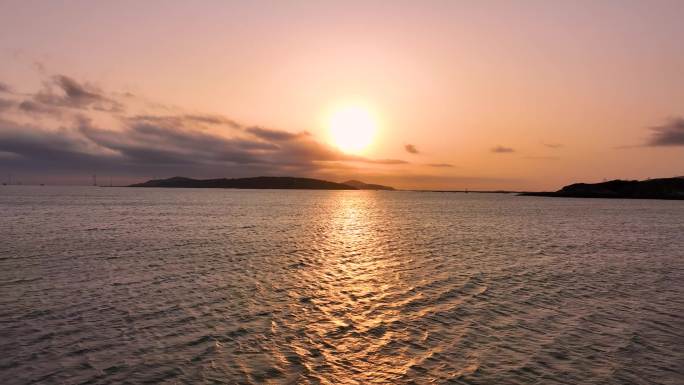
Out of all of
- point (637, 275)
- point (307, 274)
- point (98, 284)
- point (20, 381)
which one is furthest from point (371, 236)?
point (20, 381)

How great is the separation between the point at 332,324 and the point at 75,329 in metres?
12.6

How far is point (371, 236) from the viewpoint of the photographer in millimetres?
71688

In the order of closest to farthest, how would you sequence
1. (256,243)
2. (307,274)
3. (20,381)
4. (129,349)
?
(20,381), (129,349), (307,274), (256,243)

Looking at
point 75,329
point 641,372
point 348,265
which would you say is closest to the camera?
point 641,372

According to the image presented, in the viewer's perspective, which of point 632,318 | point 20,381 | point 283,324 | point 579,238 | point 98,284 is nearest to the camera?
point 20,381

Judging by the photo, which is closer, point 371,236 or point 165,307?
point 165,307

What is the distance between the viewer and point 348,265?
42.4 meters

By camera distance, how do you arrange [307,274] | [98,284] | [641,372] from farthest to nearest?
[307,274] → [98,284] → [641,372]

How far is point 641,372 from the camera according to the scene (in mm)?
16844

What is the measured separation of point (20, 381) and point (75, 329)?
606 cm

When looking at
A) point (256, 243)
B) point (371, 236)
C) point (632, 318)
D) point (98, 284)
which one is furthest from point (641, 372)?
point (371, 236)

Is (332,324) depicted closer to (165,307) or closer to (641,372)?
(165,307)

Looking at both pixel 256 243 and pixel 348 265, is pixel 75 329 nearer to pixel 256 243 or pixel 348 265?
pixel 348 265

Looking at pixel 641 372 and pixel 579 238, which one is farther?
pixel 579 238
